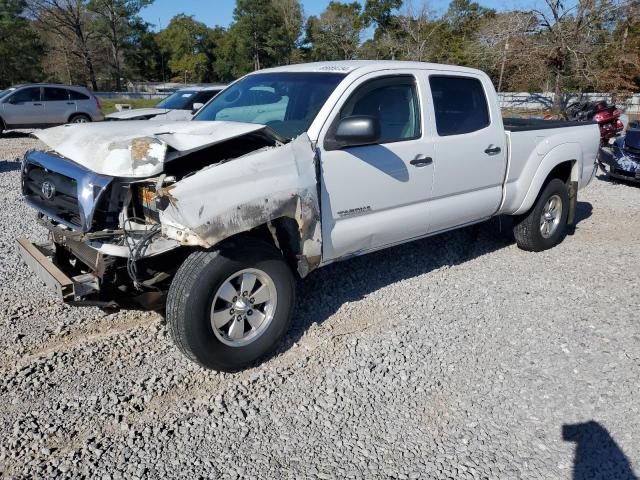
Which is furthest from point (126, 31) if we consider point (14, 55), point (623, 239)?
point (623, 239)

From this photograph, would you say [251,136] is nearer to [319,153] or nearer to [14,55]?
[319,153]

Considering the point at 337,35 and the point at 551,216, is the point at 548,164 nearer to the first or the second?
the point at 551,216

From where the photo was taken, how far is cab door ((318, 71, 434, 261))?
381cm

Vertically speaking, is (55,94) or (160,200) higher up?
(55,94)

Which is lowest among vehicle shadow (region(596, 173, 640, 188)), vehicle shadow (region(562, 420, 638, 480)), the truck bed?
vehicle shadow (region(596, 173, 640, 188))

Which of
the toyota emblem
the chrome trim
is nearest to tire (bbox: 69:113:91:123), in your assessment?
the toyota emblem

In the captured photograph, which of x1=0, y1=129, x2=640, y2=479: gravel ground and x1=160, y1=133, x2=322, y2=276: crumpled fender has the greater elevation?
x1=160, y1=133, x2=322, y2=276: crumpled fender

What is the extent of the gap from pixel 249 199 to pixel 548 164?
372 cm

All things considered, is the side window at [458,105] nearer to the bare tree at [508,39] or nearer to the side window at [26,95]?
the side window at [26,95]

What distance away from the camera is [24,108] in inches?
670

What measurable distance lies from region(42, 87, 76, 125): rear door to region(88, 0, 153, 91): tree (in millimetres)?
41263

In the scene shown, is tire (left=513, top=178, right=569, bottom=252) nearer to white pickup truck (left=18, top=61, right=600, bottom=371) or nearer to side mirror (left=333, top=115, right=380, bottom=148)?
white pickup truck (left=18, top=61, right=600, bottom=371)

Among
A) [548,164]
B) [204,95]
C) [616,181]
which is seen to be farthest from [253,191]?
[204,95]

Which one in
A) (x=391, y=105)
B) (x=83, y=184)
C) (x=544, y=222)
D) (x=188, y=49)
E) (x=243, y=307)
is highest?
(x=188, y=49)
